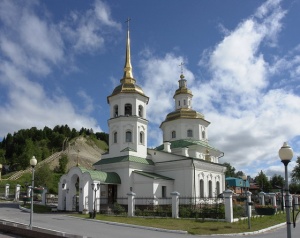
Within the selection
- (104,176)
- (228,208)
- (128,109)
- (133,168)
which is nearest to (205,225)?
(228,208)

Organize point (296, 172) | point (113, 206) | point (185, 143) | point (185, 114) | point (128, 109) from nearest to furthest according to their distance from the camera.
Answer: point (113, 206), point (128, 109), point (185, 143), point (185, 114), point (296, 172)

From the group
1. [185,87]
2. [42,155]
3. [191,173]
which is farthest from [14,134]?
[191,173]

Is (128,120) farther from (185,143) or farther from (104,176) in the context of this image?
(185,143)

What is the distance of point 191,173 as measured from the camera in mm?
29062

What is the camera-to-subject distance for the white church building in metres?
26.4

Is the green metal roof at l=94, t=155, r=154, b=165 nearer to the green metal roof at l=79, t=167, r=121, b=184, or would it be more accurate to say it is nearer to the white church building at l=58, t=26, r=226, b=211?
the white church building at l=58, t=26, r=226, b=211

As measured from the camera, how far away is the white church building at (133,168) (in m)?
26.4

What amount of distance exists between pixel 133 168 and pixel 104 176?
113 inches

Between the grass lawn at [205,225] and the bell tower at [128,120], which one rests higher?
the bell tower at [128,120]

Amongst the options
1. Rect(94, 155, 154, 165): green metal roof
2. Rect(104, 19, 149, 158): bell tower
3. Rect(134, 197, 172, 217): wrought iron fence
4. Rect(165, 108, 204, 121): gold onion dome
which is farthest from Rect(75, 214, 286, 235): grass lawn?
Rect(165, 108, 204, 121): gold onion dome

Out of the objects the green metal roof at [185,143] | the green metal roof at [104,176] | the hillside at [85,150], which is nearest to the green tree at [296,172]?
the green metal roof at [185,143]

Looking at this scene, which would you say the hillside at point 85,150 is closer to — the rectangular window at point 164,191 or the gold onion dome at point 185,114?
the gold onion dome at point 185,114

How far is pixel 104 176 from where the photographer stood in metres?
26.9

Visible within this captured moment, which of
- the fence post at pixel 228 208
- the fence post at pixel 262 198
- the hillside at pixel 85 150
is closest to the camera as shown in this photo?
the fence post at pixel 228 208
